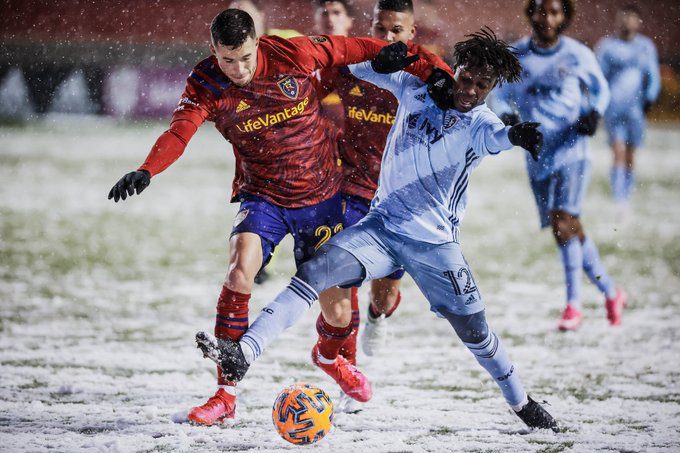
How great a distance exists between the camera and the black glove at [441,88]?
446cm

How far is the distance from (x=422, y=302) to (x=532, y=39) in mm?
2458

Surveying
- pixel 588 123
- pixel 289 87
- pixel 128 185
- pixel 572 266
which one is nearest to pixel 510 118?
pixel 588 123

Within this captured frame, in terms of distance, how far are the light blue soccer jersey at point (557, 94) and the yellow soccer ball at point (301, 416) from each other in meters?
3.40

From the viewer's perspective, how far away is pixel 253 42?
439 cm

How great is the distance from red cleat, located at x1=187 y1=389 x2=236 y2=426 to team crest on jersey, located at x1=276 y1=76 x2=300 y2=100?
61.0 inches

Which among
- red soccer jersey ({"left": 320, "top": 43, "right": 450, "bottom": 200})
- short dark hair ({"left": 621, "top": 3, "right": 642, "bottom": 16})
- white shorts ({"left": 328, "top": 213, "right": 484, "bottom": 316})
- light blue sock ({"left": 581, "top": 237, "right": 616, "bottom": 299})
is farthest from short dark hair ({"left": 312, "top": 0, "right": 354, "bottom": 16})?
short dark hair ({"left": 621, "top": 3, "right": 642, "bottom": 16})

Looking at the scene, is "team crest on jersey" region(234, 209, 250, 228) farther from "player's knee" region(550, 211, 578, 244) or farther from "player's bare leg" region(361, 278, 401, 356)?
"player's knee" region(550, 211, 578, 244)

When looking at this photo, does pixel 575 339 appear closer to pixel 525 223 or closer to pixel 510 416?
pixel 510 416

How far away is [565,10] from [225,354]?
4421mm

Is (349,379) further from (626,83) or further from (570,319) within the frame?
(626,83)

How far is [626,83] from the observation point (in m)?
12.5

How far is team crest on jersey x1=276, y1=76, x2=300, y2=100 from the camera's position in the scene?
4641 millimetres

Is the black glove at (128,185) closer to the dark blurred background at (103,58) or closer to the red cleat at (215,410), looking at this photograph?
the red cleat at (215,410)

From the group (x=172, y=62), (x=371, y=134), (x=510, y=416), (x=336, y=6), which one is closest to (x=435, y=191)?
(x=371, y=134)
